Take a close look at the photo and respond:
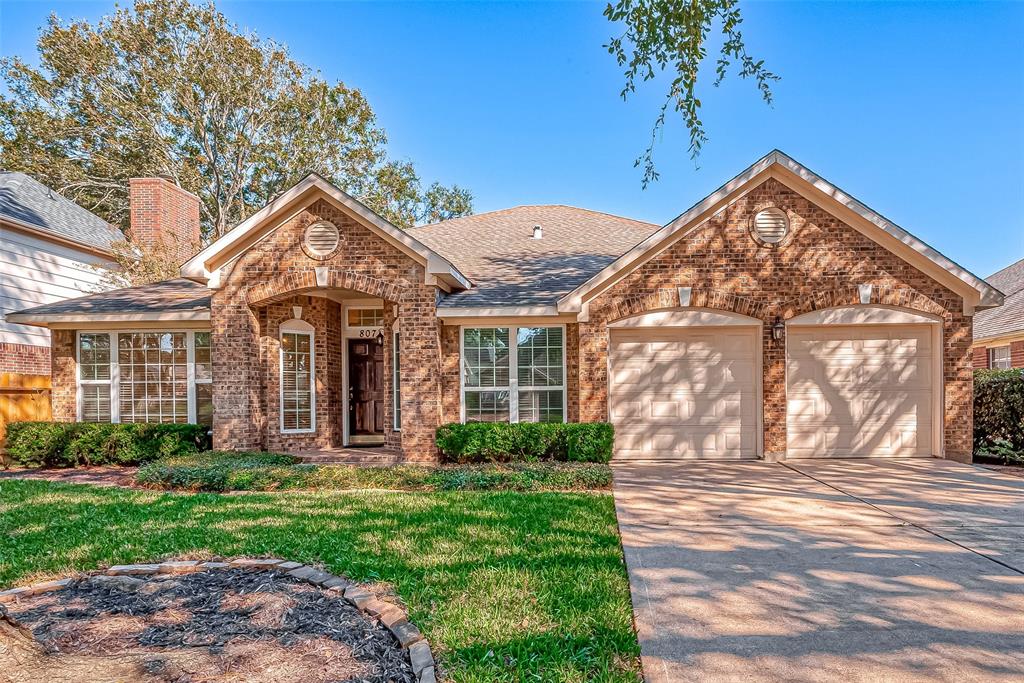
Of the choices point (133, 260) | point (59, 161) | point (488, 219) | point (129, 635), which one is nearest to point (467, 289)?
point (488, 219)

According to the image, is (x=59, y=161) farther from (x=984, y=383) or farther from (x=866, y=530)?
(x=984, y=383)

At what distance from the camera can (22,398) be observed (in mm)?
11711

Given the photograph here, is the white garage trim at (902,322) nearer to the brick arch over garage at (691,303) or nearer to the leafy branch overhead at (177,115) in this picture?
the brick arch over garage at (691,303)

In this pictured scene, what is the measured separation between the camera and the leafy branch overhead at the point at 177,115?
2264 centimetres

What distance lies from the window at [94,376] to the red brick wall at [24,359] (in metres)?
3.34

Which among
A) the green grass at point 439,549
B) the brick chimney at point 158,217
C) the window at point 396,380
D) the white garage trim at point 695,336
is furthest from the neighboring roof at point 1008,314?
the brick chimney at point 158,217

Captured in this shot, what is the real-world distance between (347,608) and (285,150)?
2625cm

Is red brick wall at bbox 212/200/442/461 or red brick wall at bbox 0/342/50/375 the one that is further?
red brick wall at bbox 0/342/50/375

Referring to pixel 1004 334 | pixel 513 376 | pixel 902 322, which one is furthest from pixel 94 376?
pixel 1004 334

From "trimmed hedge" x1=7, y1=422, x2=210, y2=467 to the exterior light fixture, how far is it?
10.5m

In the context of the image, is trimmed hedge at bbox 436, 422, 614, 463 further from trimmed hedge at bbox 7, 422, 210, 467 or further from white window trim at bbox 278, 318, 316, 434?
trimmed hedge at bbox 7, 422, 210, 467

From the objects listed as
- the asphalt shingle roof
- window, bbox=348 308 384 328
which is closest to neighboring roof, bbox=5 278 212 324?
the asphalt shingle roof

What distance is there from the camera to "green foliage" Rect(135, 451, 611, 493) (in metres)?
8.24

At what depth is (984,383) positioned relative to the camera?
→ 11148 mm
